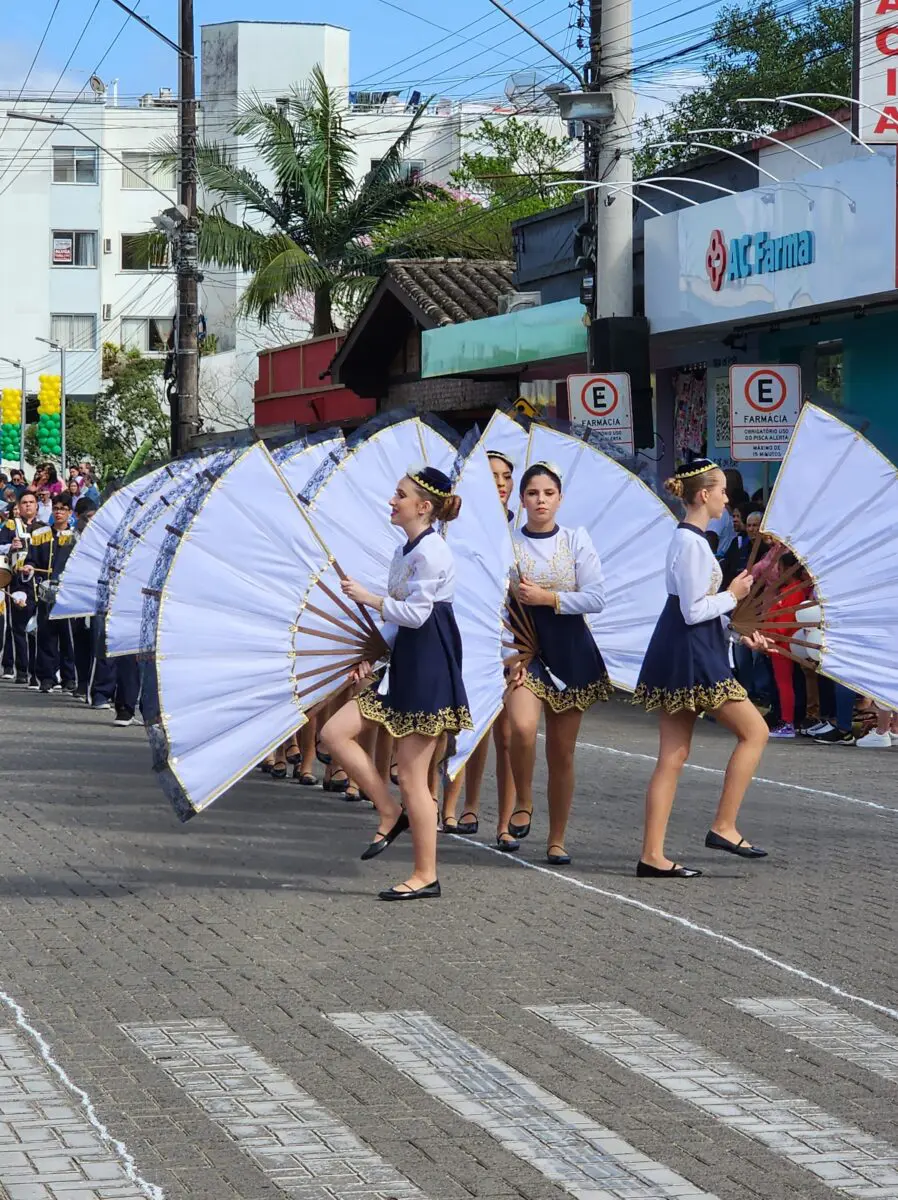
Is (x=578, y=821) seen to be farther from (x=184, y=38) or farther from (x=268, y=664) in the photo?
(x=184, y=38)

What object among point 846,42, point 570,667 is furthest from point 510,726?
point 846,42

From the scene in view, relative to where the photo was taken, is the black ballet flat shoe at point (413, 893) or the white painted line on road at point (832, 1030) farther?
the black ballet flat shoe at point (413, 893)

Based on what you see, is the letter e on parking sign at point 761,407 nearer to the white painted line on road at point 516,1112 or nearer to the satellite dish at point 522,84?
the satellite dish at point 522,84

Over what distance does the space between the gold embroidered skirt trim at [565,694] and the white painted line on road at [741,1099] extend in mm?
3359

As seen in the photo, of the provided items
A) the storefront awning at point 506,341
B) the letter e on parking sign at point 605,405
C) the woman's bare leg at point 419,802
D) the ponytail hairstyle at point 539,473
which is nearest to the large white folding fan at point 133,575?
the letter e on parking sign at point 605,405

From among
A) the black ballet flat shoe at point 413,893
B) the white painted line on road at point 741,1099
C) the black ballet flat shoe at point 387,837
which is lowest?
the white painted line on road at point 741,1099

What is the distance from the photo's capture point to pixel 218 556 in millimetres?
10578

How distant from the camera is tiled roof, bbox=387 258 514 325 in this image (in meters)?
33.2

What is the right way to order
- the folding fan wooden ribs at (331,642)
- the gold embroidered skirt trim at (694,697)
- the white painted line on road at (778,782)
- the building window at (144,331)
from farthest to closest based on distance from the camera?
1. the building window at (144,331)
2. the white painted line on road at (778,782)
3. the folding fan wooden ribs at (331,642)
4. the gold embroidered skirt trim at (694,697)

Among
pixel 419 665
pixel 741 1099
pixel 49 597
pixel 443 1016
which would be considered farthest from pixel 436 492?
pixel 49 597

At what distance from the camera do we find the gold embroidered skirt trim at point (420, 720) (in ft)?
31.8

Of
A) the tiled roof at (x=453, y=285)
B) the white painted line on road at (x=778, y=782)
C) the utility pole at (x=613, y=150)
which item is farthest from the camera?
the tiled roof at (x=453, y=285)

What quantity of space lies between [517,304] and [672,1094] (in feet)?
75.5

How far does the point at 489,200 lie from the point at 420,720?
5572 cm
